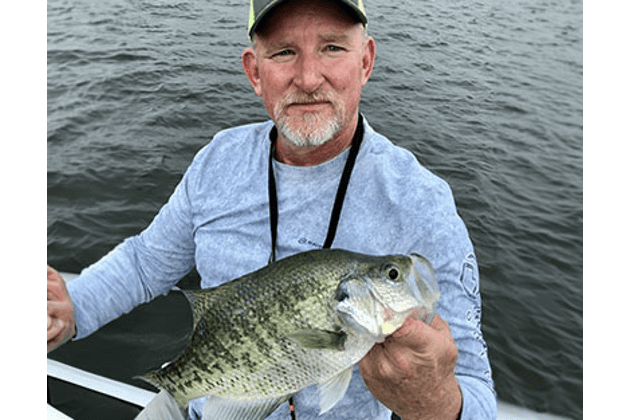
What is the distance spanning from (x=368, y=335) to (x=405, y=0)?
74.7ft

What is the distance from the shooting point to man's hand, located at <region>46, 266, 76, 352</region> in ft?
7.26

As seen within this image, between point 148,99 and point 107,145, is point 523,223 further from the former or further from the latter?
point 148,99

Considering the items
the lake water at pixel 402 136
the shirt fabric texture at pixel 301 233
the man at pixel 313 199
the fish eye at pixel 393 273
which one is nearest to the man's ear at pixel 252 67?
the man at pixel 313 199

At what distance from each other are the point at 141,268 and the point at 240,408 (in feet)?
3.90

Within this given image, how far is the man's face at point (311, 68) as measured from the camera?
217cm

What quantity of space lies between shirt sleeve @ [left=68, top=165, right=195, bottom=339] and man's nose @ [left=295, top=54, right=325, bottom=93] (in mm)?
813

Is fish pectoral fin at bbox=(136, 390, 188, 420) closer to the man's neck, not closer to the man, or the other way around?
the man

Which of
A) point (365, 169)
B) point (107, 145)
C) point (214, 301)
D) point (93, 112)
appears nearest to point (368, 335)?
point (214, 301)

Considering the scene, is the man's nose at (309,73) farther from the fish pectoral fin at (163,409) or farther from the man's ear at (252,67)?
the fish pectoral fin at (163,409)

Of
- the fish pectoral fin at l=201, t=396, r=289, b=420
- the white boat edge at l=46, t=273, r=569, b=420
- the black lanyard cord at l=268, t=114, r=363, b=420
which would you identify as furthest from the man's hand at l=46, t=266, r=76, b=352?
the white boat edge at l=46, t=273, r=569, b=420

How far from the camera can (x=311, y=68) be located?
214 cm

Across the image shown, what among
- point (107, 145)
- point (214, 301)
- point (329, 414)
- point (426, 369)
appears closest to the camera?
point (426, 369)

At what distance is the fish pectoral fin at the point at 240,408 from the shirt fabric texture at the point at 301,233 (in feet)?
1.33

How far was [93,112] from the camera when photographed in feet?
31.9
